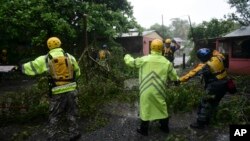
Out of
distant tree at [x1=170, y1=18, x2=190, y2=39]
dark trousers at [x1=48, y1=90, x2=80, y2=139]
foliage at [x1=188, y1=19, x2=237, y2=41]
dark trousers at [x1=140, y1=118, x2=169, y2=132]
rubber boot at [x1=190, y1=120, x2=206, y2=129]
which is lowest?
rubber boot at [x1=190, y1=120, x2=206, y2=129]

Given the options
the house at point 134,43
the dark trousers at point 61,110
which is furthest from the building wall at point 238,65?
the house at point 134,43

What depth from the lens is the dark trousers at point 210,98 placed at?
20.4 ft

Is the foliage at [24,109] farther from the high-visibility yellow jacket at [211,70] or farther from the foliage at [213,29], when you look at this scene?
the foliage at [213,29]

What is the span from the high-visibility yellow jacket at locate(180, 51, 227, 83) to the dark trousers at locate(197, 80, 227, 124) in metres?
0.14

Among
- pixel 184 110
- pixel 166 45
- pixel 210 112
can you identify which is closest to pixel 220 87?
pixel 210 112

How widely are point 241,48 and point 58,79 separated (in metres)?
13.9

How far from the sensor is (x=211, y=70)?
6141 mm

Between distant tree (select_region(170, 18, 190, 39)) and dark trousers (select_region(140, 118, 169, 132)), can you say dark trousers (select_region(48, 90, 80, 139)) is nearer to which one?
dark trousers (select_region(140, 118, 169, 132))

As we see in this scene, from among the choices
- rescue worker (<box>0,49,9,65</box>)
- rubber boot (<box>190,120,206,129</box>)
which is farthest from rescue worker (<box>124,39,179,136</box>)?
rescue worker (<box>0,49,9,65</box>)

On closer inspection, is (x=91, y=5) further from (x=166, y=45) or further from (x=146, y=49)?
(x=146, y=49)

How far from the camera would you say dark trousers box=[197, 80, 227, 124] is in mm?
6223

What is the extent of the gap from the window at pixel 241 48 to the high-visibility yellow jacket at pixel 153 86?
11.8 meters

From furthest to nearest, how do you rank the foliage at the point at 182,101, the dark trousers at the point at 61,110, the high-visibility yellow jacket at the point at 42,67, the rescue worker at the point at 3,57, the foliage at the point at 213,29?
the foliage at the point at 213,29 → the rescue worker at the point at 3,57 → the foliage at the point at 182,101 → the dark trousers at the point at 61,110 → the high-visibility yellow jacket at the point at 42,67

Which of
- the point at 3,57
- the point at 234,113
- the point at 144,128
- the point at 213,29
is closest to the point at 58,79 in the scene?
the point at 144,128
